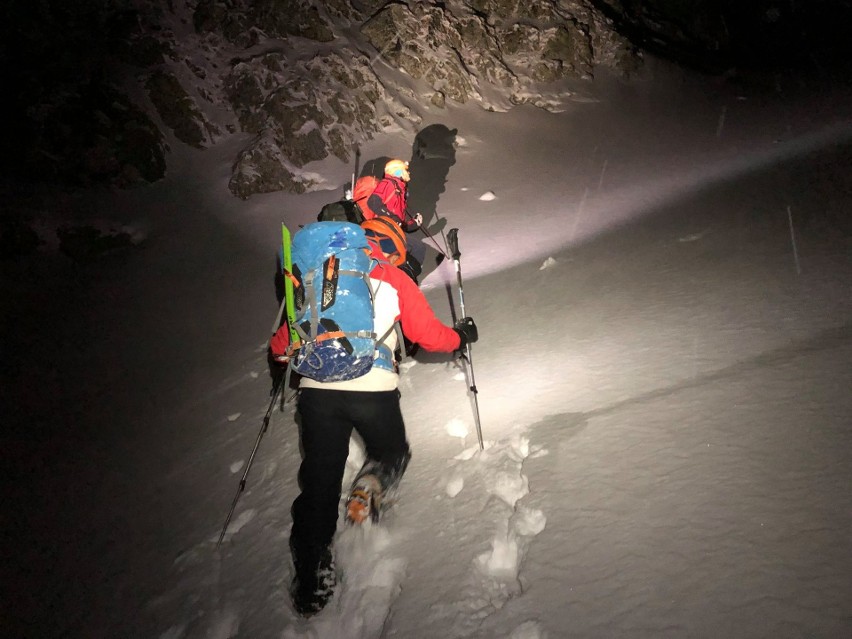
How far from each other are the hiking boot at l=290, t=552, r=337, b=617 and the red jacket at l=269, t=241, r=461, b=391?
1.13 meters

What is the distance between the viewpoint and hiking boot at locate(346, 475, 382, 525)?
3.00 m

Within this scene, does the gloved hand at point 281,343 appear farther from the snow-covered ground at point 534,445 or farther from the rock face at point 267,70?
the rock face at point 267,70

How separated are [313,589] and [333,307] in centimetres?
175

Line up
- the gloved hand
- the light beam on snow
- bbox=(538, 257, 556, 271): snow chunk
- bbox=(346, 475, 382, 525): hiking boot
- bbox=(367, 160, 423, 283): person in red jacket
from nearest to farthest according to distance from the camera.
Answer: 1. bbox=(346, 475, 382, 525): hiking boot
2. the gloved hand
3. bbox=(367, 160, 423, 283): person in red jacket
4. bbox=(538, 257, 556, 271): snow chunk
5. the light beam on snow

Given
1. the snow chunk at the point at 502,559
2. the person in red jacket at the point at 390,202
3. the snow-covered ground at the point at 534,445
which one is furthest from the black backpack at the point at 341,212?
the snow chunk at the point at 502,559

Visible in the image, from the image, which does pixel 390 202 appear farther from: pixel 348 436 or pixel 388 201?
pixel 348 436

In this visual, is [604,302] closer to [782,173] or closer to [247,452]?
[247,452]

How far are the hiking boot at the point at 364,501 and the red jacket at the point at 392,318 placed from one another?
0.71 m

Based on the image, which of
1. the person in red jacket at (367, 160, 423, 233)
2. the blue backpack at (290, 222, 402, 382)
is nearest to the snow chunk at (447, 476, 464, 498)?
the blue backpack at (290, 222, 402, 382)

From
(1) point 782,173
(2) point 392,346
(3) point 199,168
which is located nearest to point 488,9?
(3) point 199,168

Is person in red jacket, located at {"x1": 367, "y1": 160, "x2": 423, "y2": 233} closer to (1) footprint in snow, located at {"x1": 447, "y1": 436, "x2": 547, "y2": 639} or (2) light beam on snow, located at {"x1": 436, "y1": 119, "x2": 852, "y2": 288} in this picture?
(2) light beam on snow, located at {"x1": 436, "y1": 119, "x2": 852, "y2": 288}

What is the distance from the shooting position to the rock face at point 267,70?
45.0ft

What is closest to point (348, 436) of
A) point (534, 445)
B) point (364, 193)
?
point (534, 445)

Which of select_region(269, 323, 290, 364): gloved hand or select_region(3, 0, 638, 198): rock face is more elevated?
select_region(3, 0, 638, 198): rock face
